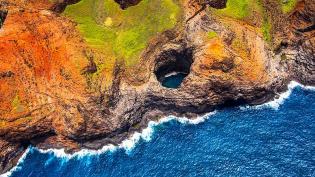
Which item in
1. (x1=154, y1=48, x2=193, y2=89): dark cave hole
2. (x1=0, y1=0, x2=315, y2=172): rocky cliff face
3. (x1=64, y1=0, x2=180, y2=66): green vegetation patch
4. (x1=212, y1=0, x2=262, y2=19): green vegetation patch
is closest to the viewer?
(x1=0, y1=0, x2=315, y2=172): rocky cliff face

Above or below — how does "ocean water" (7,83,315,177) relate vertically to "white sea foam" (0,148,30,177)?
above

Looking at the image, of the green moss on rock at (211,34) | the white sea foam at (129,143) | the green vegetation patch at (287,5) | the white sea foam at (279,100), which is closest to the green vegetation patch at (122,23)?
the green moss on rock at (211,34)

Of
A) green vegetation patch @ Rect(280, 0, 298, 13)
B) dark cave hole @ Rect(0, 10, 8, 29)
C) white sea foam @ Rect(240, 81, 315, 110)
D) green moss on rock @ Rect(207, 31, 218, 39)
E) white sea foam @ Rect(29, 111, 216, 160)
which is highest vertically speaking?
green vegetation patch @ Rect(280, 0, 298, 13)

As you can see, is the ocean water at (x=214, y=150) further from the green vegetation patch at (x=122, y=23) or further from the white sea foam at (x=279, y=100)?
the green vegetation patch at (x=122, y=23)

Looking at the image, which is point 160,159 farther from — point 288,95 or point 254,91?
point 288,95

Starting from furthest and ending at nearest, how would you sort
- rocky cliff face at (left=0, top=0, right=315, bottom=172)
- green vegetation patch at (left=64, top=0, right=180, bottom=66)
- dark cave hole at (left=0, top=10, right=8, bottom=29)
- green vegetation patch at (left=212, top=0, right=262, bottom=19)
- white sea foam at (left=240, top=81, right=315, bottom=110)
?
green vegetation patch at (left=212, top=0, right=262, bottom=19), green vegetation patch at (left=64, top=0, right=180, bottom=66), dark cave hole at (left=0, top=10, right=8, bottom=29), white sea foam at (left=240, top=81, right=315, bottom=110), rocky cliff face at (left=0, top=0, right=315, bottom=172)

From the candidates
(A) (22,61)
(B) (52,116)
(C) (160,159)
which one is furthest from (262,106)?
(A) (22,61)

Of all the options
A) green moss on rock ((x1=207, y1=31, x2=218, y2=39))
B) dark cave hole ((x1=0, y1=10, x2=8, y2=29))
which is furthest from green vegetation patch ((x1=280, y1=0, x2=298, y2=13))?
dark cave hole ((x1=0, y1=10, x2=8, y2=29))

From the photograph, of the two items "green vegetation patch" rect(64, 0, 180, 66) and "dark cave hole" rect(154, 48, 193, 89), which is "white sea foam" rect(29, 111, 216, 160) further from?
"green vegetation patch" rect(64, 0, 180, 66)
